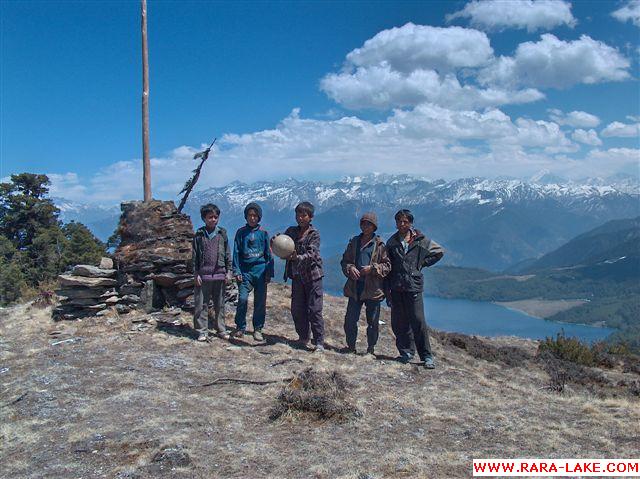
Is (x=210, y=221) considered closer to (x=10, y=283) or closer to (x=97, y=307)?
(x=97, y=307)

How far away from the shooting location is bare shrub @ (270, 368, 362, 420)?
6.26 metres

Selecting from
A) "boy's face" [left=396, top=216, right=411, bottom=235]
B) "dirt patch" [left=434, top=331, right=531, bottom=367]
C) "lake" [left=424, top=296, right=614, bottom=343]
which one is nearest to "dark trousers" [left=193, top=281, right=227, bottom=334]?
"boy's face" [left=396, top=216, right=411, bottom=235]

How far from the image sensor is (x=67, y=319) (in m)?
10.5

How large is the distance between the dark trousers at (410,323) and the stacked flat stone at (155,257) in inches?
187

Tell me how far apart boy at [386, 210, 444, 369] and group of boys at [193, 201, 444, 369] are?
2cm

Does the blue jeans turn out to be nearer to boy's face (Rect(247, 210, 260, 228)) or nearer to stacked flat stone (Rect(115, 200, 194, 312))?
boy's face (Rect(247, 210, 260, 228))

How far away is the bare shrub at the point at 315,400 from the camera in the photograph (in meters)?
6.26

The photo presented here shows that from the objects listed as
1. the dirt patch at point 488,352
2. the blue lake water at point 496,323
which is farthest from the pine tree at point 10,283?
the blue lake water at point 496,323

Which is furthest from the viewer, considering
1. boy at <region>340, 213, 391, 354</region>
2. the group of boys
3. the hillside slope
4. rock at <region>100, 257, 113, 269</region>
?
rock at <region>100, 257, 113, 269</region>

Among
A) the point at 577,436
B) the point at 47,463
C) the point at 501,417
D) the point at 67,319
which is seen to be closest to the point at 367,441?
the point at 501,417

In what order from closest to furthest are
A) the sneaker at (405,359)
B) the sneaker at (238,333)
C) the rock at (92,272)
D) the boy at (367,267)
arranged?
the boy at (367,267), the sneaker at (405,359), the sneaker at (238,333), the rock at (92,272)

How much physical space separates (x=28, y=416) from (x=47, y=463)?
150 centimetres

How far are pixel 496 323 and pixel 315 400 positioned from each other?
148 metres

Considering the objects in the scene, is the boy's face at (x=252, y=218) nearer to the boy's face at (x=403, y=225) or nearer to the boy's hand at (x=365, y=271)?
the boy's hand at (x=365, y=271)
